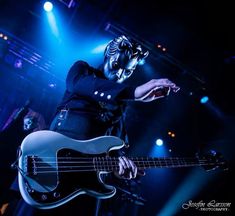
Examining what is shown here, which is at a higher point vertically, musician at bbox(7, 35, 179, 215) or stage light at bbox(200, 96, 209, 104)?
stage light at bbox(200, 96, 209, 104)

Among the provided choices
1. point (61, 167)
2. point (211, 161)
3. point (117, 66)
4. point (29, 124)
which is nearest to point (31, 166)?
point (61, 167)

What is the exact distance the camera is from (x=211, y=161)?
11.2 feet

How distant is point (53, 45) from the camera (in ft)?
33.5

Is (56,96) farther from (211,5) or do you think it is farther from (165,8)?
(211,5)

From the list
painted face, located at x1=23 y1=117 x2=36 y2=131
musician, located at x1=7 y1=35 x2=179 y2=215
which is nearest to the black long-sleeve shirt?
musician, located at x1=7 y1=35 x2=179 y2=215

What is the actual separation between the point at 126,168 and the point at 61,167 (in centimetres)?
67

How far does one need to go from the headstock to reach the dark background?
592 cm

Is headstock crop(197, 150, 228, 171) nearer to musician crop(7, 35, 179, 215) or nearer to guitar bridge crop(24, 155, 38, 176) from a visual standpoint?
musician crop(7, 35, 179, 215)

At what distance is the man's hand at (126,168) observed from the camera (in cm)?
248

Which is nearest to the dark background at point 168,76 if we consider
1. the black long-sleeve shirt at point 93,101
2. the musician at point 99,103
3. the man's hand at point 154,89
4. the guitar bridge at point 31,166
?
the musician at point 99,103

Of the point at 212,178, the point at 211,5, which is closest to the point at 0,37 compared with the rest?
the point at 211,5

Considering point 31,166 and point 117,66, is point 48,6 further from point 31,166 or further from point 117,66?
point 31,166

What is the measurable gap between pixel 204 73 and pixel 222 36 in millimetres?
1649

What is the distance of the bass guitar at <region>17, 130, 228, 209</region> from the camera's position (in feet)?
6.42
